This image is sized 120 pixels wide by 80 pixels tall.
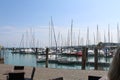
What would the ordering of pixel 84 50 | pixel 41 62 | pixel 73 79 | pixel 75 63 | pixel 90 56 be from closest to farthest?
pixel 73 79, pixel 84 50, pixel 75 63, pixel 41 62, pixel 90 56

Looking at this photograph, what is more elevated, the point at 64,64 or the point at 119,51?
the point at 119,51

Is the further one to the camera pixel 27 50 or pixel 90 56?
pixel 27 50

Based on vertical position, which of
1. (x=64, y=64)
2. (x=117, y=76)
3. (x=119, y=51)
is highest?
(x=119, y=51)

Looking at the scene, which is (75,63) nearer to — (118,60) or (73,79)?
(73,79)

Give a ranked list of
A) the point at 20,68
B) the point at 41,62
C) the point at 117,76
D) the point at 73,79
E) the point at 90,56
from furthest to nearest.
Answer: the point at 90,56
the point at 41,62
the point at 73,79
the point at 20,68
the point at 117,76

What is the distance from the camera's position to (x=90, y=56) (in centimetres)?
5775

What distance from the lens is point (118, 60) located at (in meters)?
1.97

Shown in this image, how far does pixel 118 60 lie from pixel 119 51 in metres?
0.09

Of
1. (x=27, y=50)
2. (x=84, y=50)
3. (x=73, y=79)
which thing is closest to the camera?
(x=73, y=79)

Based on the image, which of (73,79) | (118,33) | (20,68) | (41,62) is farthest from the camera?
(118,33)

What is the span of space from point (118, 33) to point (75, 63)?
12.7 metres

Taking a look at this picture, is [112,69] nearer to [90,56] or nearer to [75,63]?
[75,63]

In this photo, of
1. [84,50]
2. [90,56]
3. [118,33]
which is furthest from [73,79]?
[90,56]

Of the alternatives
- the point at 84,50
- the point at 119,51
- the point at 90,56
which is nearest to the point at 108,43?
the point at 90,56
